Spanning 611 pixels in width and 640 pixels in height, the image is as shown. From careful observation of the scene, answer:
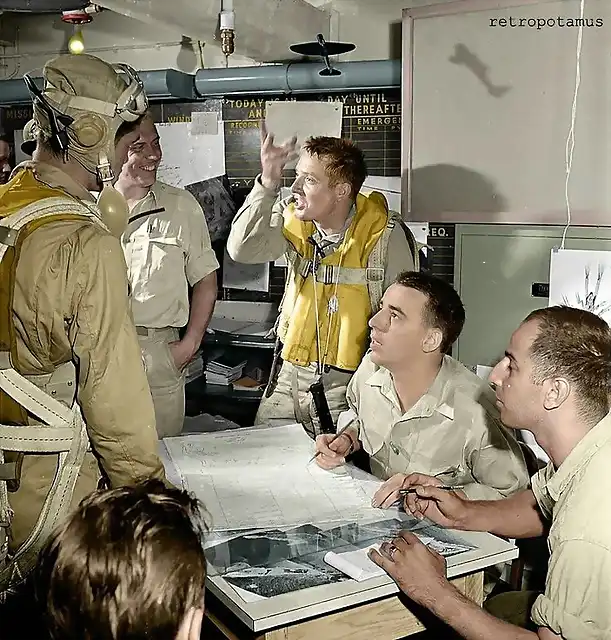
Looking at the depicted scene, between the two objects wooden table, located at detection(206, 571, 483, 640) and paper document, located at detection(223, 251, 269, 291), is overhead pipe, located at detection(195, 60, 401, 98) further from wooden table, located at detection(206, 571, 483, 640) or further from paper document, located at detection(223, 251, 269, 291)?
wooden table, located at detection(206, 571, 483, 640)

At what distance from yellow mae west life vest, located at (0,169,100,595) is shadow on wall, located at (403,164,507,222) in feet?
5.40

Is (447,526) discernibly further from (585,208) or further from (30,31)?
(30,31)

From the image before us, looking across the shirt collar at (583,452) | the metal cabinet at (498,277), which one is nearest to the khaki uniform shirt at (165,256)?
the metal cabinet at (498,277)

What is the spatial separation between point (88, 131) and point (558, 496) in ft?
4.06

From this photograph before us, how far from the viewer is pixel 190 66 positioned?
13.4ft

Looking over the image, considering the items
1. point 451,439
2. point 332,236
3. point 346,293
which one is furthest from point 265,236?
point 451,439

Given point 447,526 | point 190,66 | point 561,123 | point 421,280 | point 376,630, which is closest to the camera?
point 376,630

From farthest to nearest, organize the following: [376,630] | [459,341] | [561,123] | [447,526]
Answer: [459,341] < [561,123] < [447,526] < [376,630]

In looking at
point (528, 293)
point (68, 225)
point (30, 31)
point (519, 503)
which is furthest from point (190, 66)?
point (519, 503)

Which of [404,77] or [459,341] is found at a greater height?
[404,77]

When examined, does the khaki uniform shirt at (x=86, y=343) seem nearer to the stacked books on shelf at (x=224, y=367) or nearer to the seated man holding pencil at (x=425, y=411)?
the seated man holding pencil at (x=425, y=411)

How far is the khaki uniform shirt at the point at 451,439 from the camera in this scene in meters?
2.14

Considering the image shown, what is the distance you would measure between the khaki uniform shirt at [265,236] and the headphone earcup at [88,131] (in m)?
1.14

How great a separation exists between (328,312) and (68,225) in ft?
4.43
